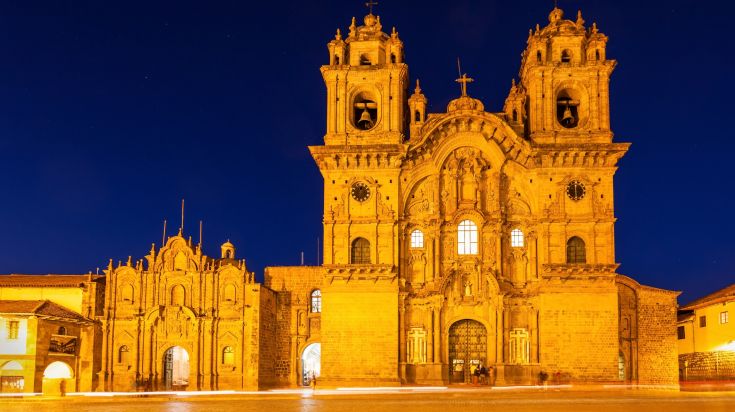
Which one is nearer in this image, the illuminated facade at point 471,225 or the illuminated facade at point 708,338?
the illuminated facade at point 471,225

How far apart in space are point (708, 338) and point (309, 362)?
22996 mm

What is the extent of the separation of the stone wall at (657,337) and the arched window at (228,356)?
21.1m

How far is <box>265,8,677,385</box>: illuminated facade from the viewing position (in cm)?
4238

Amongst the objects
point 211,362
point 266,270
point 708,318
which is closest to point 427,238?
point 266,270

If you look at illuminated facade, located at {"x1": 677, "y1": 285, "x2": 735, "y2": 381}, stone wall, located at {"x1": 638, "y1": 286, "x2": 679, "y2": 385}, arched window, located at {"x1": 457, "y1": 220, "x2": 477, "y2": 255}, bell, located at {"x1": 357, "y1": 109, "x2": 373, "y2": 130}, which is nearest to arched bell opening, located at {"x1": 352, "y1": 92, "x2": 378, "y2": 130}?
bell, located at {"x1": 357, "y1": 109, "x2": 373, "y2": 130}

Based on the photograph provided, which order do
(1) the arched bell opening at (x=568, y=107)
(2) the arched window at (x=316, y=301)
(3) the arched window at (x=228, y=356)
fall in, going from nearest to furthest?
(1) the arched bell opening at (x=568, y=107) < (3) the arched window at (x=228, y=356) < (2) the arched window at (x=316, y=301)

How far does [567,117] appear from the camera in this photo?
147 ft

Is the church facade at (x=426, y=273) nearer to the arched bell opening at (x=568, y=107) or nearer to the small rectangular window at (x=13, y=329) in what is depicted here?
the arched bell opening at (x=568, y=107)

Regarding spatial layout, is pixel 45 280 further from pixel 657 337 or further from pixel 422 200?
pixel 657 337

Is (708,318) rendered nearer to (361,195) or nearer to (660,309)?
(660,309)

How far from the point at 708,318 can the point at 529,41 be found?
62.7ft

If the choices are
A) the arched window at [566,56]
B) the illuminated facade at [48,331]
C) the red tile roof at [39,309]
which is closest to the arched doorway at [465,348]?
the arched window at [566,56]

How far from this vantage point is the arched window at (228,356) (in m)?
45.8

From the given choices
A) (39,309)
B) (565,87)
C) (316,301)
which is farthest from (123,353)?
(565,87)
